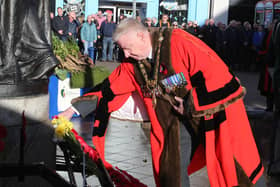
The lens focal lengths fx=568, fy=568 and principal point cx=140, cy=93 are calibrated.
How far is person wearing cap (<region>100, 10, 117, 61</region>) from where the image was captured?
70.9 ft

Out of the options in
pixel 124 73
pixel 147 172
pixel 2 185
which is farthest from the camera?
pixel 147 172

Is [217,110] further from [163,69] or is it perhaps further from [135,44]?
[135,44]

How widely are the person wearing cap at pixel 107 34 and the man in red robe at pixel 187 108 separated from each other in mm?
16748

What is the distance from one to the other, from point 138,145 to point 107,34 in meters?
14.2

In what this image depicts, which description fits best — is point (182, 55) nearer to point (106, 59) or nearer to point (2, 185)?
point (2, 185)

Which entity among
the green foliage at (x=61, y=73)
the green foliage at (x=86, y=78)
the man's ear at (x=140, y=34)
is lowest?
the green foliage at (x=86, y=78)

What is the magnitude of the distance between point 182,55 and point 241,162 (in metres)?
0.95

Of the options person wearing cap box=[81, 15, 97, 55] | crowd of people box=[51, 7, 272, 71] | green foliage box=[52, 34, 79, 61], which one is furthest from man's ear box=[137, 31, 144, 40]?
person wearing cap box=[81, 15, 97, 55]

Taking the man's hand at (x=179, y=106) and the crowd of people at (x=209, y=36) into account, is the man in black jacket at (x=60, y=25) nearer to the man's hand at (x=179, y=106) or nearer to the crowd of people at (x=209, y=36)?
the crowd of people at (x=209, y=36)

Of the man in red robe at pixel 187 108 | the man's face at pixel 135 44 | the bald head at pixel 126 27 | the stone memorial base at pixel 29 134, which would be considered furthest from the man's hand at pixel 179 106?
the stone memorial base at pixel 29 134

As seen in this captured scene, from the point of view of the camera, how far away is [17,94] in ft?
15.1

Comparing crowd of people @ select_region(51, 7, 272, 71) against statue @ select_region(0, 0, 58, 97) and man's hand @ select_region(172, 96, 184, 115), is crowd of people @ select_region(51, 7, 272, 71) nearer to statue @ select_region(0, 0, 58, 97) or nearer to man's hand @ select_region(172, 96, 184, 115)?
statue @ select_region(0, 0, 58, 97)

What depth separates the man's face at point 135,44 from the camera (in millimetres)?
4301

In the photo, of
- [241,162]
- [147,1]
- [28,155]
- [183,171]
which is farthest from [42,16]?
[147,1]
